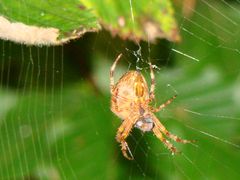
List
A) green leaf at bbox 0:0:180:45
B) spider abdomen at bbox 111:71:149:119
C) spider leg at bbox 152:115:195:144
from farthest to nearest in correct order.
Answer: spider leg at bbox 152:115:195:144 < spider abdomen at bbox 111:71:149:119 < green leaf at bbox 0:0:180:45

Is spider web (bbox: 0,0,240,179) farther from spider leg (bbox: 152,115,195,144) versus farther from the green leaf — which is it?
the green leaf

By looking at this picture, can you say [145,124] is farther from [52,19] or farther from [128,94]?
[52,19]

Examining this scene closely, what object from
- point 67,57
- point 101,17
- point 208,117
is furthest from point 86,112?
point 101,17

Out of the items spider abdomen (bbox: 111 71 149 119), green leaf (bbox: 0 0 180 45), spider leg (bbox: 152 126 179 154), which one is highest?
green leaf (bbox: 0 0 180 45)

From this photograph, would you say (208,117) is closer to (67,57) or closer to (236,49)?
(236,49)

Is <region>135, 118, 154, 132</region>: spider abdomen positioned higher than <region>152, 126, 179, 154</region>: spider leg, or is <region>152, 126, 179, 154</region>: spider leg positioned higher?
<region>135, 118, 154, 132</region>: spider abdomen

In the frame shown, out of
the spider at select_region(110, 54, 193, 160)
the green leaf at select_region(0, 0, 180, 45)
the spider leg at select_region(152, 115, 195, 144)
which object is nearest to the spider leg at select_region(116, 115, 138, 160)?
the spider at select_region(110, 54, 193, 160)
